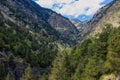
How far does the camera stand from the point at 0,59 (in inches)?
6767

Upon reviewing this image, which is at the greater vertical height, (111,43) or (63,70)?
(111,43)

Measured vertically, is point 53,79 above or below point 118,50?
below

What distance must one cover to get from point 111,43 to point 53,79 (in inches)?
1680

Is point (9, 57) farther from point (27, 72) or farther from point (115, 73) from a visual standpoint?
point (115, 73)

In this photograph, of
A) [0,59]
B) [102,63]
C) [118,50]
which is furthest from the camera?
[0,59]

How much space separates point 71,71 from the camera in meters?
144

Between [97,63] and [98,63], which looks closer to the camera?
[98,63]

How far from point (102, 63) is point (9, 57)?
7869 cm

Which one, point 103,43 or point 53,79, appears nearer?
point 103,43

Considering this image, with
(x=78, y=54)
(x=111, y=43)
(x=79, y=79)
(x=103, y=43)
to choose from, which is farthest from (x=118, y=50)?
(x=78, y=54)

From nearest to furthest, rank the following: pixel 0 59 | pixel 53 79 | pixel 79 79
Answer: pixel 79 79, pixel 53 79, pixel 0 59

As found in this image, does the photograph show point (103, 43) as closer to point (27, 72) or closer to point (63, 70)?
point (63, 70)

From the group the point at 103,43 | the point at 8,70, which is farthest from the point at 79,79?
the point at 8,70

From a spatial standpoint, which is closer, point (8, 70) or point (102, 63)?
point (102, 63)
